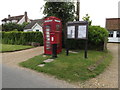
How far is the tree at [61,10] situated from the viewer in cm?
1054

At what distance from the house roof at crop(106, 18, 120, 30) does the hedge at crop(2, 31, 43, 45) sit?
50.0 feet

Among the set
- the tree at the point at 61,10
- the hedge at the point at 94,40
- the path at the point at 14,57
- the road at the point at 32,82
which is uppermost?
the tree at the point at 61,10

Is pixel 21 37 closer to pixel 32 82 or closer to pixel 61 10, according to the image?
pixel 61 10

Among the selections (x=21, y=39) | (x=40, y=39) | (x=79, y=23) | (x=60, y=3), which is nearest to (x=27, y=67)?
(x=79, y=23)

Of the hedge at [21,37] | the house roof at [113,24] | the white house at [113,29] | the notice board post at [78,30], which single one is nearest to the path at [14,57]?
the notice board post at [78,30]

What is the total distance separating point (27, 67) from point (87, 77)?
10.3 feet

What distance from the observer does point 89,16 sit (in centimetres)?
1856

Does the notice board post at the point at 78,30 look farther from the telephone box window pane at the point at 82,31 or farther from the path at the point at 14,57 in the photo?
the path at the point at 14,57

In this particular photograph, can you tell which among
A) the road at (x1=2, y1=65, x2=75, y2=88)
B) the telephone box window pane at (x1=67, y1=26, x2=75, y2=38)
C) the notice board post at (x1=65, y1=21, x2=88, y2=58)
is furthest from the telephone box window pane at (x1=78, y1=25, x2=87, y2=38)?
→ the road at (x1=2, y1=65, x2=75, y2=88)

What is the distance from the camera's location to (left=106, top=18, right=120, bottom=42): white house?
21.0 meters

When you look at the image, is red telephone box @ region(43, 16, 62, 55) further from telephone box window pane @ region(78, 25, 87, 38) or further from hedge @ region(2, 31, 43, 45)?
hedge @ region(2, 31, 43, 45)

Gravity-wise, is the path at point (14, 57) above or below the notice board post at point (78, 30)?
below

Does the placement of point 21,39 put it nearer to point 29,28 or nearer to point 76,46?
point 76,46

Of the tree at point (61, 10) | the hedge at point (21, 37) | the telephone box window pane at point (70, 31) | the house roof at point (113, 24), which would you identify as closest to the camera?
the telephone box window pane at point (70, 31)
